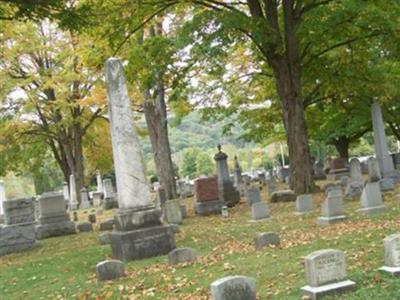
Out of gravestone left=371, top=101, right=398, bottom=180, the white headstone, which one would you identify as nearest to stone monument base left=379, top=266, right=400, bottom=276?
the white headstone

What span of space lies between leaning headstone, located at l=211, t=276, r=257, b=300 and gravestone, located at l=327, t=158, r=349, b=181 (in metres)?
24.5

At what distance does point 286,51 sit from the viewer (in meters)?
18.8

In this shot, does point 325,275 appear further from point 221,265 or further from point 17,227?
point 17,227

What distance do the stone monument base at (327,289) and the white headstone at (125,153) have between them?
5314mm

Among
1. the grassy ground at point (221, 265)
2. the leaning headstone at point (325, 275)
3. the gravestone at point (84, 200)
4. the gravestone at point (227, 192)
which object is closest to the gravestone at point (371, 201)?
the grassy ground at point (221, 265)

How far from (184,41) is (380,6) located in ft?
21.9

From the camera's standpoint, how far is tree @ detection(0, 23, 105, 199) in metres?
29.1

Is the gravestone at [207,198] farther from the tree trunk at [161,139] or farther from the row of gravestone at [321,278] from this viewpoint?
the row of gravestone at [321,278]

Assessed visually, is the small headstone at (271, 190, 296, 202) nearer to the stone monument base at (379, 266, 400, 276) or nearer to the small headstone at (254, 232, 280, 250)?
the small headstone at (254, 232, 280, 250)

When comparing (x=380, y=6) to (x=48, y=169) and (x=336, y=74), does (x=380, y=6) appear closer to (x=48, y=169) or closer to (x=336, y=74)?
(x=336, y=74)

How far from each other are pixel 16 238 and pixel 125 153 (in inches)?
248

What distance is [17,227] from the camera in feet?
52.1

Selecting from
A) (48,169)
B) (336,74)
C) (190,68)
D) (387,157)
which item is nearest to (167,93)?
(190,68)

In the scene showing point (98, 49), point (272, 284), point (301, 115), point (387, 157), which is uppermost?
point (98, 49)
